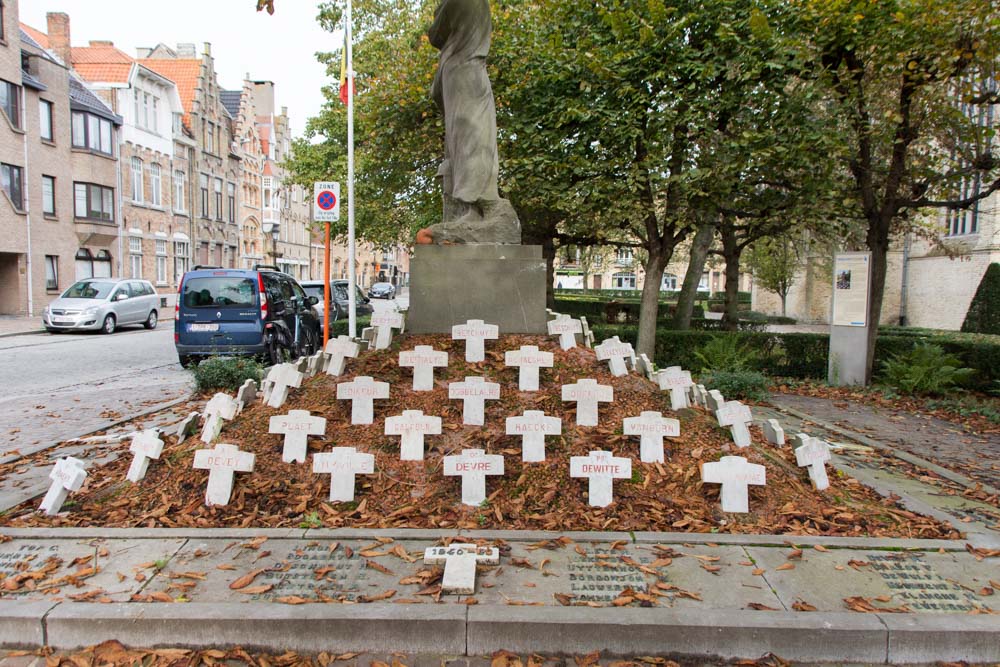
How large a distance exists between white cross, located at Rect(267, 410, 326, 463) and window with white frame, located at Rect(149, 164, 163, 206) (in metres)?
36.2

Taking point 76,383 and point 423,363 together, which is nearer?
point 423,363

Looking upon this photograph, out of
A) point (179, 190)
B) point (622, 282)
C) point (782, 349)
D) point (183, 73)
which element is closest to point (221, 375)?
point (782, 349)

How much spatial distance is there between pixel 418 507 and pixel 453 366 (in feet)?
5.32

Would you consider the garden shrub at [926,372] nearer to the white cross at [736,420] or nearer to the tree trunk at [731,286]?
the tree trunk at [731,286]

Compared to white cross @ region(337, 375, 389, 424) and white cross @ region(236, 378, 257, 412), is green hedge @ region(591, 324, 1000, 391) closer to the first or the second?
white cross @ region(337, 375, 389, 424)

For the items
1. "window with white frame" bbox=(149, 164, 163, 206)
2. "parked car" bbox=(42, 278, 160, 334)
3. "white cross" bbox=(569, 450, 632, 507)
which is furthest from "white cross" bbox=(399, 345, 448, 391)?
"window with white frame" bbox=(149, 164, 163, 206)

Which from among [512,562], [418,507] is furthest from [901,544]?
[418,507]

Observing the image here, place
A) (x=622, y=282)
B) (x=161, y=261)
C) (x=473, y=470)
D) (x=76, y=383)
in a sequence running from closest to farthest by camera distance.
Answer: (x=473, y=470), (x=76, y=383), (x=161, y=261), (x=622, y=282)

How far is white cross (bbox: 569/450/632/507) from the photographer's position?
444 centimetres

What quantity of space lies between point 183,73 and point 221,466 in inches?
1792

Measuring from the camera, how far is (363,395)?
16.9 feet

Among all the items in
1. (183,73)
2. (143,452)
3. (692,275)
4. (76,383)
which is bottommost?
(76,383)

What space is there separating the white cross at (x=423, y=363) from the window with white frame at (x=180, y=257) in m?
36.8

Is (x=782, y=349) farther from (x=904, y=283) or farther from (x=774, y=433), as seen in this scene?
(x=904, y=283)
